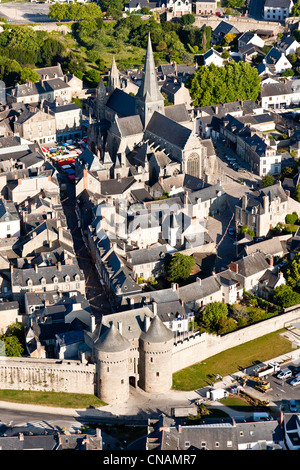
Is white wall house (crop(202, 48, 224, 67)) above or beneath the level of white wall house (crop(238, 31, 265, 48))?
beneath

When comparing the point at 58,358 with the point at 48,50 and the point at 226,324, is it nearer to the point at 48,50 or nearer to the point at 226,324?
the point at 226,324

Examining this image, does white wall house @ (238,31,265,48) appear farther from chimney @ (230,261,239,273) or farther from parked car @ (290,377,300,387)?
parked car @ (290,377,300,387)

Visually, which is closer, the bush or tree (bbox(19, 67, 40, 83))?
the bush

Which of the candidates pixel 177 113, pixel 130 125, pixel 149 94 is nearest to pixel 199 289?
pixel 130 125

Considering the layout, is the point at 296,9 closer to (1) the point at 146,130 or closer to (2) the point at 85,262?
(1) the point at 146,130

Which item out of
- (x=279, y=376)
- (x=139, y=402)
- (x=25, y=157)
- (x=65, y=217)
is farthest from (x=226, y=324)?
(x=25, y=157)

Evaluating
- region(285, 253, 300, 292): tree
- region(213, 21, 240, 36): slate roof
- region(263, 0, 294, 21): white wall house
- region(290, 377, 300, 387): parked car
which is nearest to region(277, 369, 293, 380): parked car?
region(290, 377, 300, 387): parked car

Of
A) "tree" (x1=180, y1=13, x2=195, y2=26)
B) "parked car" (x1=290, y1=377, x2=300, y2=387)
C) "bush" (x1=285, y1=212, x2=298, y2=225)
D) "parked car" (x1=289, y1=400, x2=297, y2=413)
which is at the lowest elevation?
"parked car" (x1=289, y1=400, x2=297, y2=413)
